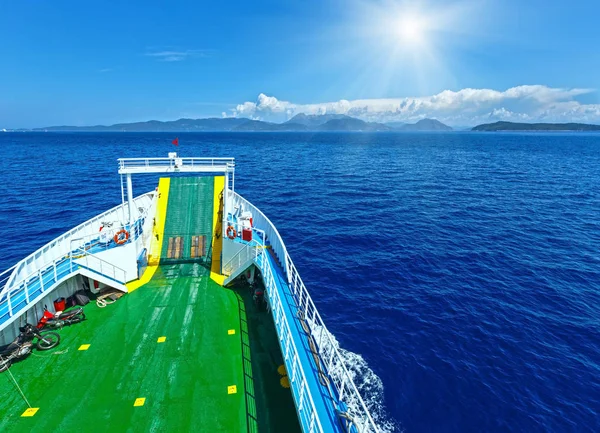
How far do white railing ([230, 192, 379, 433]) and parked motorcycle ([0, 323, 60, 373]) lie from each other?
9.26 m

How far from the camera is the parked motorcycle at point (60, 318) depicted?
47.9 feet

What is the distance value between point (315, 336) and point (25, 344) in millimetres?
11611

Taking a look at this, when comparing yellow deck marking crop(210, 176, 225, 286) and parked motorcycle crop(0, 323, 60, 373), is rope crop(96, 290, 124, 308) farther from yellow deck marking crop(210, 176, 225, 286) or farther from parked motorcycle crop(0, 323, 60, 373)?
yellow deck marking crop(210, 176, 225, 286)

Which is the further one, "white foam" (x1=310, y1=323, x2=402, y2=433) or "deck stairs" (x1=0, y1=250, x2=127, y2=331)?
"white foam" (x1=310, y1=323, x2=402, y2=433)

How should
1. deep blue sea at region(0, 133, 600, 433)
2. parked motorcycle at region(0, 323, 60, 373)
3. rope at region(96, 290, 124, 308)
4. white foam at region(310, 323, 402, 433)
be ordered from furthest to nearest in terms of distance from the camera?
deep blue sea at region(0, 133, 600, 433)
rope at region(96, 290, 124, 308)
white foam at region(310, 323, 402, 433)
parked motorcycle at region(0, 323, 60, 373)

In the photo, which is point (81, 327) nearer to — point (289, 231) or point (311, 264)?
point (311, 264)

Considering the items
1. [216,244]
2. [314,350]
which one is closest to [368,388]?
[314,350]

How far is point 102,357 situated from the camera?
1308cm

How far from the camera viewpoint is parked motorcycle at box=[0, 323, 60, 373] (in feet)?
41.1

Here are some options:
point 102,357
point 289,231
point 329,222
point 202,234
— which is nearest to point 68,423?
point 102,357

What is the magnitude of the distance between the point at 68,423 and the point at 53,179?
2821 inches

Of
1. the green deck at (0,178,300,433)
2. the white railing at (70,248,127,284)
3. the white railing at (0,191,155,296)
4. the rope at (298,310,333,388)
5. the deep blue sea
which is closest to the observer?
the green deck at (0,178,300,433)

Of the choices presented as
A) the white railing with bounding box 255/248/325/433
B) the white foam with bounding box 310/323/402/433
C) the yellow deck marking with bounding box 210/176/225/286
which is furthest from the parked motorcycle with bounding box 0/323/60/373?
the white foam with bounding box 310/323/402/433

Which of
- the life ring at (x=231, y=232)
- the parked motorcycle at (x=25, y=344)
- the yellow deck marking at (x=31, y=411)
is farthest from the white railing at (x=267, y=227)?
the yellow deck marking at (x=31, y=411)
